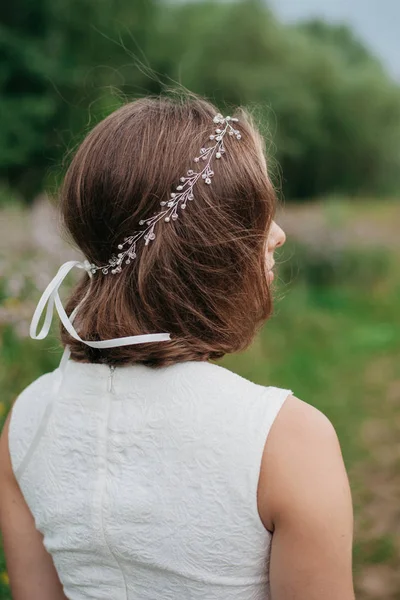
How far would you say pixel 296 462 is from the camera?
98cm

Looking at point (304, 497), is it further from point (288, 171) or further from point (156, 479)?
point (288, 171)

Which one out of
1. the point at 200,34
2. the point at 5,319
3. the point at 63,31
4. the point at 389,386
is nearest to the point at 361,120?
the point at 200,34

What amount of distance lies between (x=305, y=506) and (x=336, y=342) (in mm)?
5387

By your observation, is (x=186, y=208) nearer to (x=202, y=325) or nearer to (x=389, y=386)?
(x=202, y=325)

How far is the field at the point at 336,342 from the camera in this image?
3141mm

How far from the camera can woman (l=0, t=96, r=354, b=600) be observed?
1004 millimetres

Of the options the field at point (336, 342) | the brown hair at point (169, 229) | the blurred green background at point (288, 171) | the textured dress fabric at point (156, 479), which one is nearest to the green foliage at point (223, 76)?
the blurred green background at point (288, 171)

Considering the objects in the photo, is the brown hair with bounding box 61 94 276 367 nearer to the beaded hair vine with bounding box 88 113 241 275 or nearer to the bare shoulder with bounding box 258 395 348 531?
the beaded hair vine with bounding box 88 113 241 275

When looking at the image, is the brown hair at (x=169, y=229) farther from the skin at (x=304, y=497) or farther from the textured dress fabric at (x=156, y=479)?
the skin at (x=304, y=497)

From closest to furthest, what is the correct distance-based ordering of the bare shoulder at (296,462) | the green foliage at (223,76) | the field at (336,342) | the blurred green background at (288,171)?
the bare shoulder at (296,462) → the field at (336,342) → the blurred green background at (288,171) → the green foliage at (223,76)

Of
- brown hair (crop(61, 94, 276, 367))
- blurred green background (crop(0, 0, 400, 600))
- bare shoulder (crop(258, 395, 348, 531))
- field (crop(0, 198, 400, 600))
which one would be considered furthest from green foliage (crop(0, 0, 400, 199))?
bare shoulder (crop(258, 395, 348, 531))

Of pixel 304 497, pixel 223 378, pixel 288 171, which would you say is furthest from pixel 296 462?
pixel 288 171

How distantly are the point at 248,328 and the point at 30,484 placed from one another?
48cm

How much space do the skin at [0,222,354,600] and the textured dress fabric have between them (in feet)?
0.08
